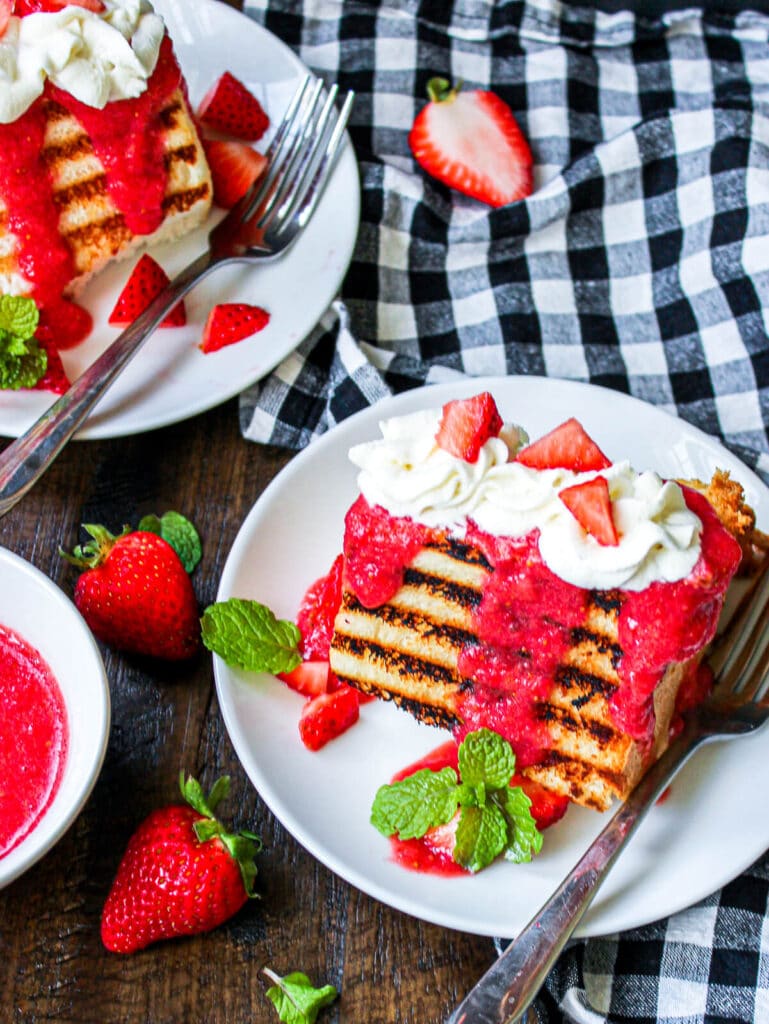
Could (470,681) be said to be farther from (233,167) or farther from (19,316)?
(233,167)

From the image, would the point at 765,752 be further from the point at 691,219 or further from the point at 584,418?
the point at 691,219

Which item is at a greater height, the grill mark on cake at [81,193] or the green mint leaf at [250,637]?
the grill mark on cake at [81,193]

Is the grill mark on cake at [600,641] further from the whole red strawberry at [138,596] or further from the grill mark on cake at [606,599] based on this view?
the whole red strawberry at [138,596]

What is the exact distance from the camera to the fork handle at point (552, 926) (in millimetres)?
1975

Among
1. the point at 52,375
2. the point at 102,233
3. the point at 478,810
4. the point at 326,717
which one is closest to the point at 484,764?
the point at 478,810

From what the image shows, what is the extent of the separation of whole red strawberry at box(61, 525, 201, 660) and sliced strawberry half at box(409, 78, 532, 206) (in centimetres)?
131

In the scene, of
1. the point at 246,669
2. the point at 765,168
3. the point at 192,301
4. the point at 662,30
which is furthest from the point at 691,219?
the point at 246,669

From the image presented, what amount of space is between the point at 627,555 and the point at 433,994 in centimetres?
91

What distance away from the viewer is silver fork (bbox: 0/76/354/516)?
2748mm

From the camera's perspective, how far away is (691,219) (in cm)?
318

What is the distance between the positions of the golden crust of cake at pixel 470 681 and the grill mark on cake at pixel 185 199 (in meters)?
1.14

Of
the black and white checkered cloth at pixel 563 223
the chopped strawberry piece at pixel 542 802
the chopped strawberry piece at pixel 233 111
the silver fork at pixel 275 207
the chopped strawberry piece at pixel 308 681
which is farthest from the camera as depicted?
the chopped strawberry piece at pixel 233 111

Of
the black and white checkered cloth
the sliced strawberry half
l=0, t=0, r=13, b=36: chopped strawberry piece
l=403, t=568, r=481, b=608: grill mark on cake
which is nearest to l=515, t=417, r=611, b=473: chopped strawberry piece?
l=403, t=568, r=481, b=608: grill mark on cake

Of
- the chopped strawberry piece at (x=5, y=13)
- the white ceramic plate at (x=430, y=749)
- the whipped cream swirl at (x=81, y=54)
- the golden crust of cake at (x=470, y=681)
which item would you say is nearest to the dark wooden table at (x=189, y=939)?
the white ceramic plate at (x=430, y=749)
